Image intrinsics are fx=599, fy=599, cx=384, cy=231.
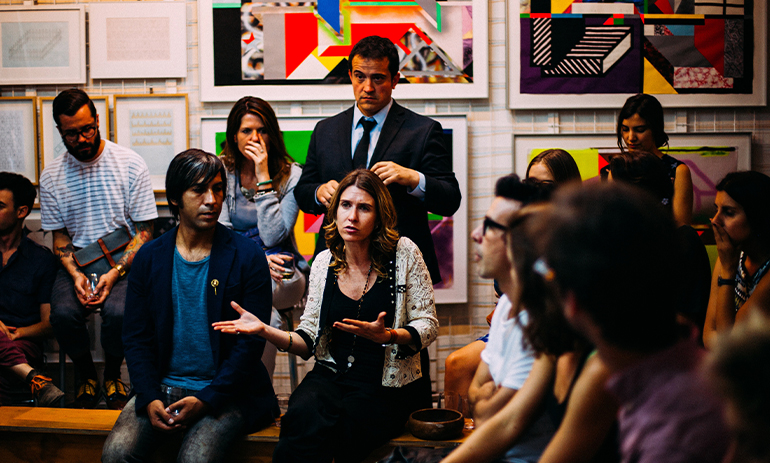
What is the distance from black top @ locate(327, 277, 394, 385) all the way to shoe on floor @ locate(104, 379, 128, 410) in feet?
4.76

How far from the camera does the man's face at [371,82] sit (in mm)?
2496

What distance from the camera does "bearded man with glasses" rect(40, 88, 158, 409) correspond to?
9.90 ft

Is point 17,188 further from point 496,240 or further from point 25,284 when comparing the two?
point 496,240

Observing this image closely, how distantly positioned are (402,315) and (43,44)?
10.1 feet

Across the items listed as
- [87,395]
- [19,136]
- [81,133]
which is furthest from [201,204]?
[19,136]

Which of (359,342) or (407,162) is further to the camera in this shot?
(407,162)

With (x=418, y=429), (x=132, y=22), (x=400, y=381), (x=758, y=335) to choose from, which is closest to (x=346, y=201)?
(x=400, y=381)

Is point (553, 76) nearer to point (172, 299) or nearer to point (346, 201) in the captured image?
point (346, 201)

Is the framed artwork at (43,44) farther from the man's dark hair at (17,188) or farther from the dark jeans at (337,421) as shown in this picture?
the dark jeans at (337,421)

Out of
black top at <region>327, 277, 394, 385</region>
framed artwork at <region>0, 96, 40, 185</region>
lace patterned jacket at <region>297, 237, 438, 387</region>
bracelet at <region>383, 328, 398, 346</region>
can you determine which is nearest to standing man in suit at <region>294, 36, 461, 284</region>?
lace patterned jacket at <region>297, 237, 438, 387</region>

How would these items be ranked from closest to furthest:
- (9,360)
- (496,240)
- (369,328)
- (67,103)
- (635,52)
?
1. (496,240)
2. (369,328)
3. (9,360)
4. (67,103)
5. (635,52)

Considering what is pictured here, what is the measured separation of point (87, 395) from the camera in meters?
3.08

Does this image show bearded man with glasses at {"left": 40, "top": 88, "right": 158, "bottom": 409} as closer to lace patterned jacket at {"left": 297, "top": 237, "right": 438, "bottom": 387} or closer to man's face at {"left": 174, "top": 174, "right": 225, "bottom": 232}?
man's face at {"left": 174, "top": 174, "right": 225, "bottom": 232}

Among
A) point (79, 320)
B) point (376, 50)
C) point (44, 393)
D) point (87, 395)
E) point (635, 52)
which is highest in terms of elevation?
point (635, 52)
